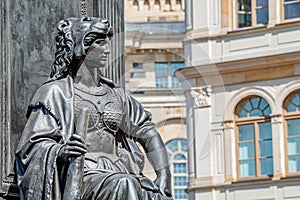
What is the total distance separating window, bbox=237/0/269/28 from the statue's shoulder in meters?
27.8

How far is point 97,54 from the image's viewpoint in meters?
9.23

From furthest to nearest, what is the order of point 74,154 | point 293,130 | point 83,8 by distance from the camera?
point 293,130
point 83,8
point 74,154

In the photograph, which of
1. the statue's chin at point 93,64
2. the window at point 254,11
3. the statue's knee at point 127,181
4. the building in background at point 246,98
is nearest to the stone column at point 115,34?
the statue's chin at point 93,64

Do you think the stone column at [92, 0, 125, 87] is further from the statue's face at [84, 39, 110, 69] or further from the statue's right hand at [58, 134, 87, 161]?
the statue's right hand at [58, 134, 87, 161]

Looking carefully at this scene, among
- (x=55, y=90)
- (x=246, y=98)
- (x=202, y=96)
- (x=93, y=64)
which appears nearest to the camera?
(x=55, y=90)

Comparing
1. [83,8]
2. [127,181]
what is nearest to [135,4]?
[83,8]

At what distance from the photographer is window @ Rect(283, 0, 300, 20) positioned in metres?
36.8

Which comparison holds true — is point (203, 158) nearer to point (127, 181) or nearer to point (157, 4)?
point (157, 4)

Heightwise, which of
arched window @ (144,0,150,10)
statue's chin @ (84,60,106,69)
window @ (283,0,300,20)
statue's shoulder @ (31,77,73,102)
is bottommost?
statue's shoulder @ (31,77,73,102)

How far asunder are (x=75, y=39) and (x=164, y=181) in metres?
1.06

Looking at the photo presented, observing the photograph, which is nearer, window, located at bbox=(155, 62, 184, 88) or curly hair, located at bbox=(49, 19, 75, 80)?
curly hair, located at bbox=(49, 19, 75, 80)

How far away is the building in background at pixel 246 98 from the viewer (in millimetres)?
36281

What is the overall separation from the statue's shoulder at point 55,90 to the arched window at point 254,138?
89.2ft

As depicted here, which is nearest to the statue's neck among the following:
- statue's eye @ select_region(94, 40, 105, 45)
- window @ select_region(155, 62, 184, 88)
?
statue's eye @ select_region(94, 40, 105, 45)
